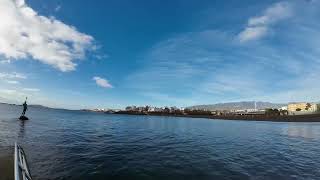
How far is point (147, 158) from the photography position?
18.6 m

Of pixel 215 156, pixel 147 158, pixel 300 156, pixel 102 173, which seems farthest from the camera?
pixel 300 156

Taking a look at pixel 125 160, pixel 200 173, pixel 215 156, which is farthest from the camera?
pixel 215 156

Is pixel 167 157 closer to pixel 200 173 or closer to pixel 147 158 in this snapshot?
pixel 147 158

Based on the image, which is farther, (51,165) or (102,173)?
(51,165)

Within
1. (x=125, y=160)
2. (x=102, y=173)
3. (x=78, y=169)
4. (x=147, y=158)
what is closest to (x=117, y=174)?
(x=102, y=173)

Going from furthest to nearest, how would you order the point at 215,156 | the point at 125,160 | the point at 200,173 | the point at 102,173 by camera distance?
the point at 215,156
the point at 125,160
the point at 200,173
the point at 102,173

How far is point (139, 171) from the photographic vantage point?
48.1 ft

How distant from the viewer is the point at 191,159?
18844mm

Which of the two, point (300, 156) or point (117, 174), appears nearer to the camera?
point (117, 174)

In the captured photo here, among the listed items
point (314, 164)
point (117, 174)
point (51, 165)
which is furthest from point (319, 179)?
point (51, 165)

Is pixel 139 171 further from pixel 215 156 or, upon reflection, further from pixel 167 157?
pixel 215 156

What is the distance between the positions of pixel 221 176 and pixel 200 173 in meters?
1.18

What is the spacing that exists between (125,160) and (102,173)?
380cm

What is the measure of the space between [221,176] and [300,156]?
12.4 meters
